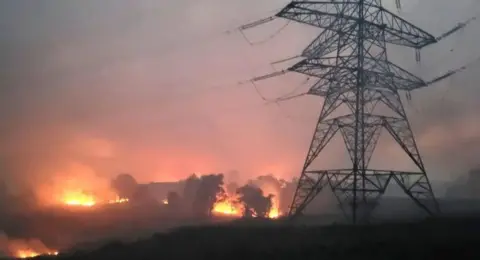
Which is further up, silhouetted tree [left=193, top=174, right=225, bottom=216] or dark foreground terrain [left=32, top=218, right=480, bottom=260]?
silhouetted tree [left=193, top=174, right=225, bottom=216]

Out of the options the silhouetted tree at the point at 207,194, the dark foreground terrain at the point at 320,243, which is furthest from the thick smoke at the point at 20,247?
the dark foreground terrain at the point at 320,243

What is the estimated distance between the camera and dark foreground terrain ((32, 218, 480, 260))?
78.6ft

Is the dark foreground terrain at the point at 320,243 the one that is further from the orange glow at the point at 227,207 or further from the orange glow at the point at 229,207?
the orange glow at the point at 227,207

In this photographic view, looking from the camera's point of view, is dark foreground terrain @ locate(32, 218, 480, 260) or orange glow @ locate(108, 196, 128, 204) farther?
orange glow @ locate(108, 196, 128, 204)

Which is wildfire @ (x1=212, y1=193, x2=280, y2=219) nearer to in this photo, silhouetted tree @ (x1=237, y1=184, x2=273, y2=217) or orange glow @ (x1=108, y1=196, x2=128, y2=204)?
silhouetted tree @ (x1=237, y1=184, x2=273, y2=217)

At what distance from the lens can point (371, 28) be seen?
120ft

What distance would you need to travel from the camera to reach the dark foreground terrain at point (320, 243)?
24.0 metres

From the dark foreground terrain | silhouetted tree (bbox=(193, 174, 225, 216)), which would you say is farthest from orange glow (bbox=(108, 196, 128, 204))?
the dark foreground terrain

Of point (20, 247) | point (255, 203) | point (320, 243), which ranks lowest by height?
point (320, 243)

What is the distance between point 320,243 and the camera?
27828 mm

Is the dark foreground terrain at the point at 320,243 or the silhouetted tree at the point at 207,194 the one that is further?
the silhouetted tree at the point at 207,194

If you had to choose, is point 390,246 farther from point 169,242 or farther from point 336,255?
point 169,242

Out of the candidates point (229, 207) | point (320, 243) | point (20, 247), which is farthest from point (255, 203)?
point (320, 243)

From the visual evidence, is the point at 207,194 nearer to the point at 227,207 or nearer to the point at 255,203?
the point at 227,207
